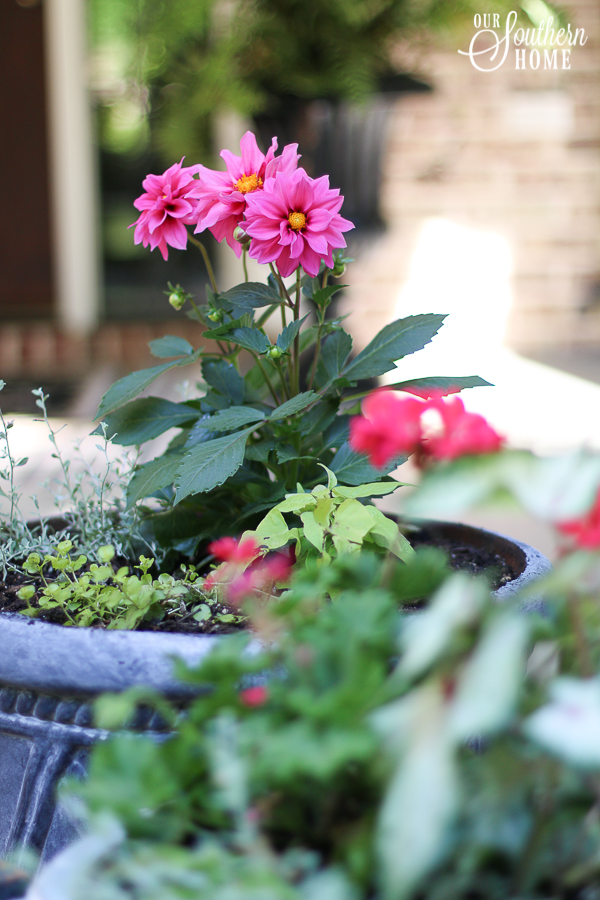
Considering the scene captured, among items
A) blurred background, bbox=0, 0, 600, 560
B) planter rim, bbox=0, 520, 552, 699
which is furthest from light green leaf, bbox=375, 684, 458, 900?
blurred background, bbox=0, 0, 600, 560

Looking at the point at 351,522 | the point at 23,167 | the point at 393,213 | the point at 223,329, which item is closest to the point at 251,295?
the point at 223,329

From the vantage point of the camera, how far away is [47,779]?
0.63m

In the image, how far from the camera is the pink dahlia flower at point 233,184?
0.82 meters

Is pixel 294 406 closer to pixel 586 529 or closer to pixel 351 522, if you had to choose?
pixel 351 522

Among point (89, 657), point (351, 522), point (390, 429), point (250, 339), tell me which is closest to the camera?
point (390, 429)

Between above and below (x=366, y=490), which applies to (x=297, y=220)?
above

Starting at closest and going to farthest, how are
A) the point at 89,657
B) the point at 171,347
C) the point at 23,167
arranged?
the point at 89,657 → the point at 171,347 → the point at 23,167

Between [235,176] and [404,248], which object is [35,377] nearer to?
[404,248]

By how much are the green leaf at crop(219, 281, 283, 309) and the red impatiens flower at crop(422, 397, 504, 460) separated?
0.40 m

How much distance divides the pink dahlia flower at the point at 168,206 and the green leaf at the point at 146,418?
0.18 m

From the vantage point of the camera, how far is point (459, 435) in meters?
0.46

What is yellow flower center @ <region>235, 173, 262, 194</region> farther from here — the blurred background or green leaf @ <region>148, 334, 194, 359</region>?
the blurred background

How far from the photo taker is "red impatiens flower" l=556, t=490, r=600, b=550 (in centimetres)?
39

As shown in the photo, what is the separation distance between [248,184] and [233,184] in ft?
0.07
